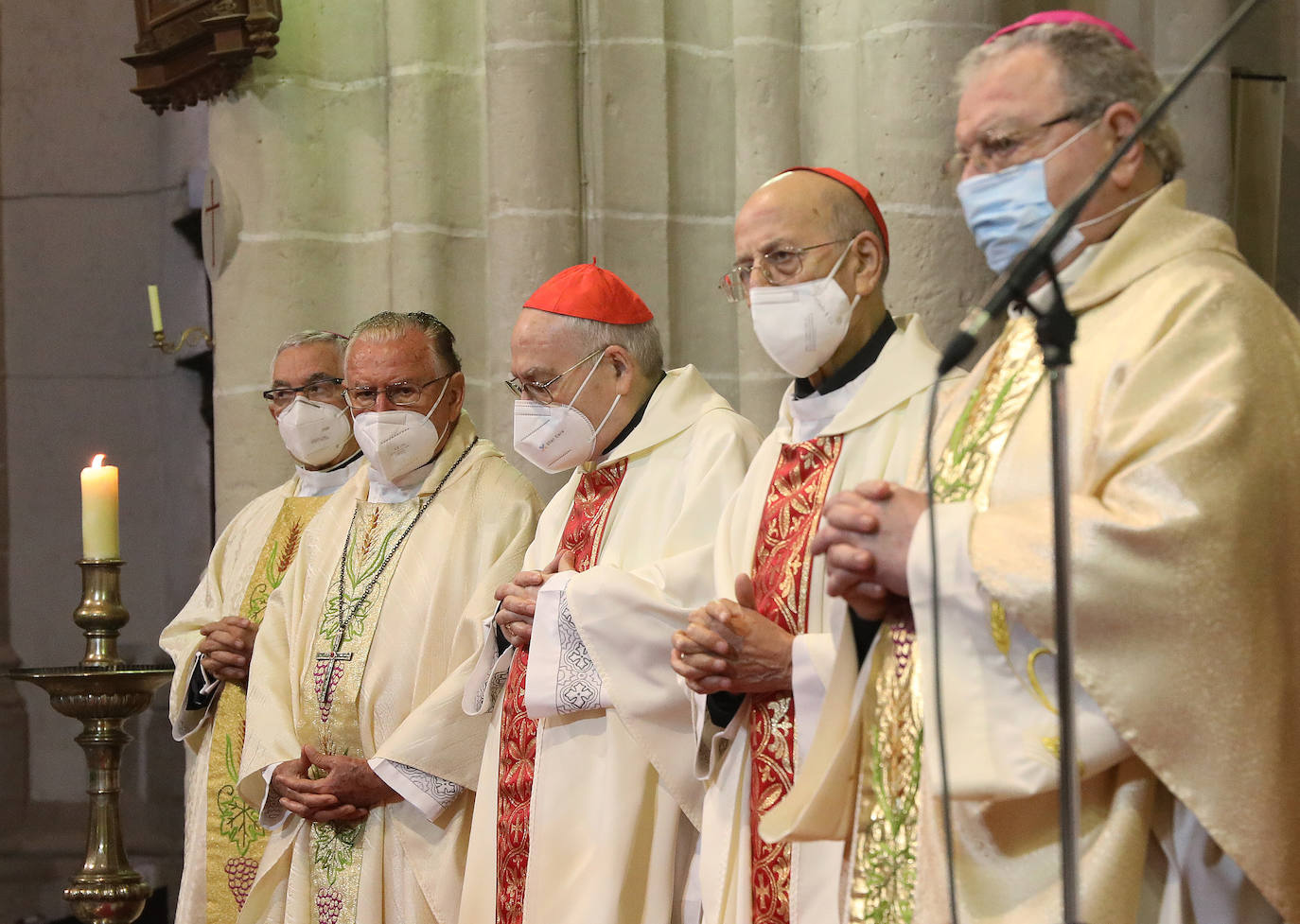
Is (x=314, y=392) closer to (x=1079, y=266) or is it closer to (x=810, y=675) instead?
(x=810, y=675)

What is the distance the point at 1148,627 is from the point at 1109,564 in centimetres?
10

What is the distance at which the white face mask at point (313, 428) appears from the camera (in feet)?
18.0

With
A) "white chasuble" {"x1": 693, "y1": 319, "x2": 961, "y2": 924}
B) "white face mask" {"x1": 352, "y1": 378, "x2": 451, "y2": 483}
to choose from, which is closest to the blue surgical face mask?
"white chasuble" {"x1": 693, "y1": 319, "x2": 961, "y2": 924}

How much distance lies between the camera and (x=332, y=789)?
4.58 m

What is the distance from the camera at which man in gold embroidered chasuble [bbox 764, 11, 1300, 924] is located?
7.70ft

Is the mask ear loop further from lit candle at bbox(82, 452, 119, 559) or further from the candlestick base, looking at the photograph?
the candlestick base

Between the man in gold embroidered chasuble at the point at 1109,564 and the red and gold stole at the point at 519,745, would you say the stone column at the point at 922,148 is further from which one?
the man in gold embroidered chasuble at the point at 1109,564

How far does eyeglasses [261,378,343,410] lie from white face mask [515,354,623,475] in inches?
54.0

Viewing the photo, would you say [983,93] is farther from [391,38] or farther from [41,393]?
[41,393]

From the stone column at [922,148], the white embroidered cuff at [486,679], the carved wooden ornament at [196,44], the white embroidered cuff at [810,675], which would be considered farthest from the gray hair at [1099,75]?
the carved wooden ornament at [196,44]

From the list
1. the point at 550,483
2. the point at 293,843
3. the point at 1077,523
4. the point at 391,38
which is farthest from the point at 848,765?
the point at 391,38

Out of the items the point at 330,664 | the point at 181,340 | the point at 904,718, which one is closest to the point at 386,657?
the point at 330,664

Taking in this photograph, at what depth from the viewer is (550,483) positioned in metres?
5.82

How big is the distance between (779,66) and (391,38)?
1.62 m
